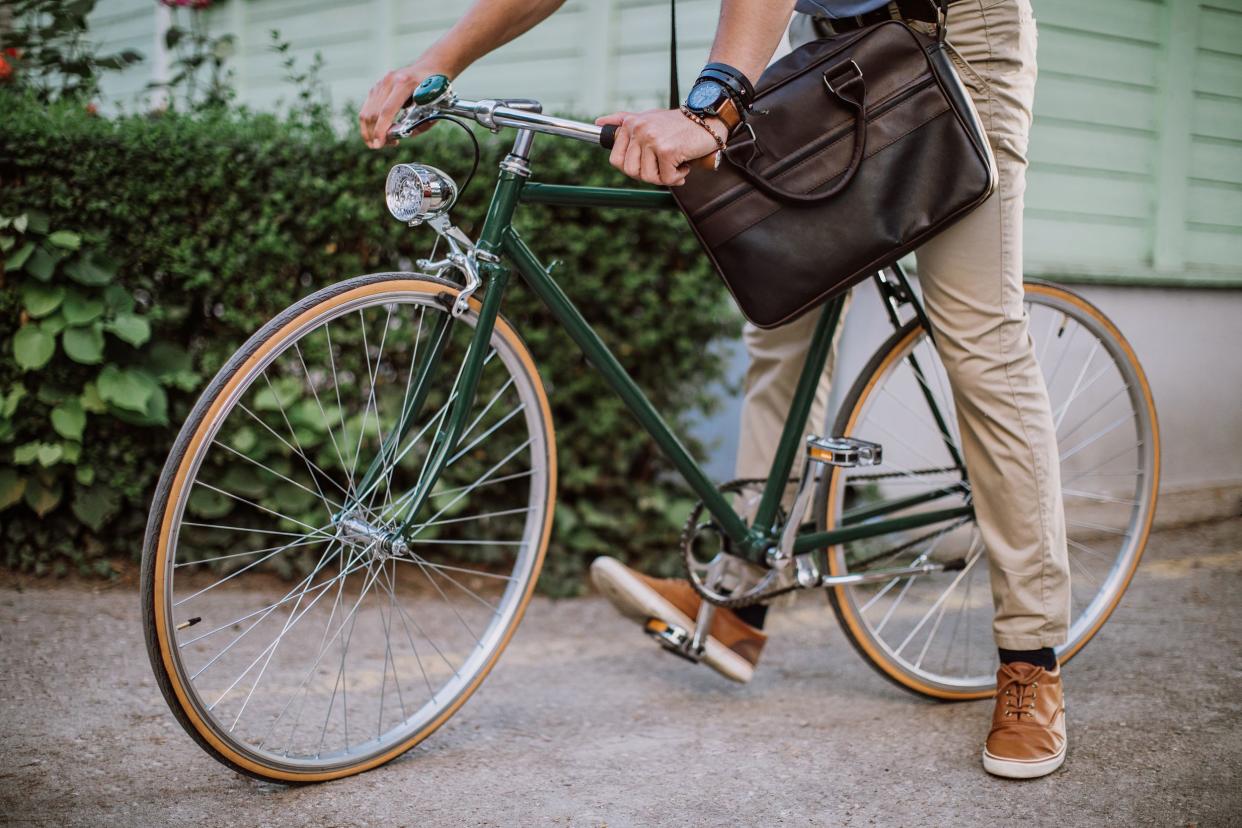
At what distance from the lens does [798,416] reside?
2332mm

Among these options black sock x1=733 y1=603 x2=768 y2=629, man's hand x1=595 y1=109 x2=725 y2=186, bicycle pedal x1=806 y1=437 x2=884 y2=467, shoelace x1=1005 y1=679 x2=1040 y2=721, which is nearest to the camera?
man's hand x1=595 y1=109 x2=725 y2=186

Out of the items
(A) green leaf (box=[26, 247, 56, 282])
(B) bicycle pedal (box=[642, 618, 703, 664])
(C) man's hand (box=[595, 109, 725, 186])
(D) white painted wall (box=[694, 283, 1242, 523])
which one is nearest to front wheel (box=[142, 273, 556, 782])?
(B) bicycle pedal (box=[642, 618, 703, 664])

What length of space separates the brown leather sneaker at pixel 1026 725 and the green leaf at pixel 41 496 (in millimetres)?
2663

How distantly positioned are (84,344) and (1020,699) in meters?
2.64

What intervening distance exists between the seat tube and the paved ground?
0.48 m

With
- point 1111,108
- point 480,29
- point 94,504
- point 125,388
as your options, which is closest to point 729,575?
point 480,29

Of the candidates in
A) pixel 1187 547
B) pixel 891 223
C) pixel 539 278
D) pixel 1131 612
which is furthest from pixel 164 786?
pixel 1187 547

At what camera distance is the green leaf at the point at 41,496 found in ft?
10.1

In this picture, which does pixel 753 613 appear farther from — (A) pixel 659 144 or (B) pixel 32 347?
(B) pixel 32 347

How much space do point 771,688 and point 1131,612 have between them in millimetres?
1232

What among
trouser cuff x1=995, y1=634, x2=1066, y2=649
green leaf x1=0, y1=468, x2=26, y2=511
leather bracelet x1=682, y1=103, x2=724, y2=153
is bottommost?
trouser cuff x1=995, y1=634, x2=1066, y2=649

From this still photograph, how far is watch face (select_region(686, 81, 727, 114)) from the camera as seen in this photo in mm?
1749

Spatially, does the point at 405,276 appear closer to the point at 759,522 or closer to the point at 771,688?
the point at 759,522

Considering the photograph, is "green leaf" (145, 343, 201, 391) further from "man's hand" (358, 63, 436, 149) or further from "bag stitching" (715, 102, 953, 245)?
"bag stitching" (715, 102, 953, 245)
